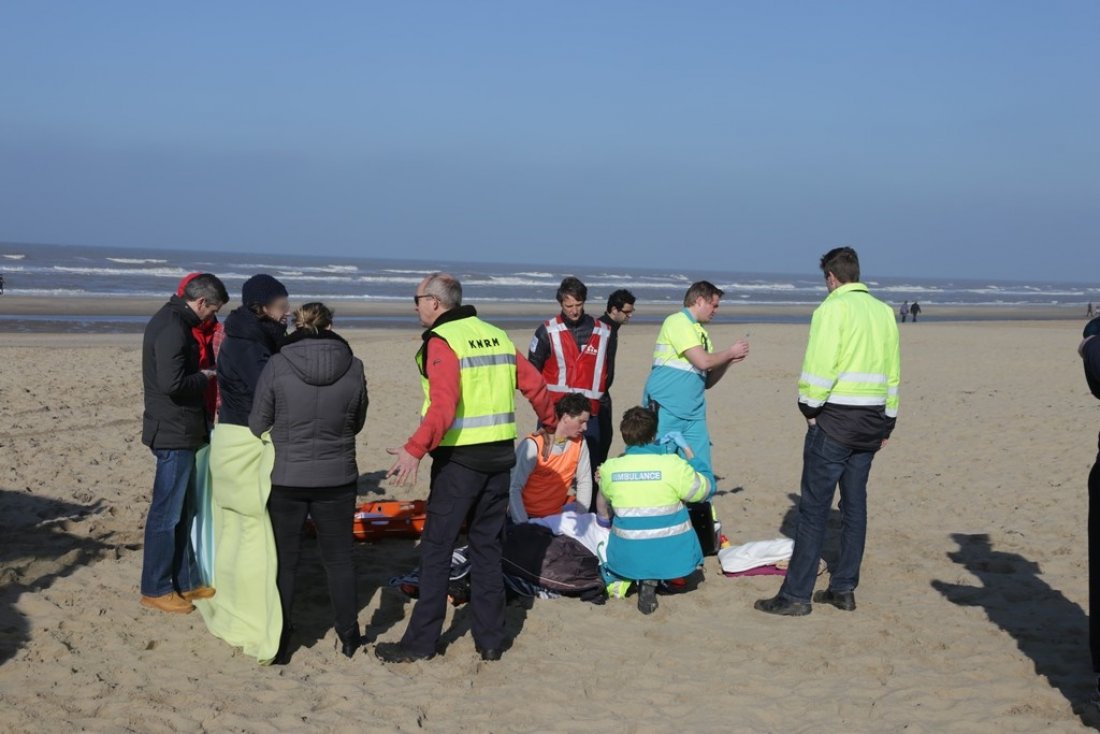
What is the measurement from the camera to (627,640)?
17.9ft

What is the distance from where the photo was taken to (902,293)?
81500 millimetres

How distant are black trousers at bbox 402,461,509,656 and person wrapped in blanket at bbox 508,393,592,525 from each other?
128 centimetres

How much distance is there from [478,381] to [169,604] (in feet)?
7.00

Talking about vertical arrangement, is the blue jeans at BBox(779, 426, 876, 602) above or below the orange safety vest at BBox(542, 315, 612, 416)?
below

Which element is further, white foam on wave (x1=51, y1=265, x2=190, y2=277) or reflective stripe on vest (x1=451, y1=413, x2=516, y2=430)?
white foam on wave (x1=51, y1=265, x2=190, y2=277)

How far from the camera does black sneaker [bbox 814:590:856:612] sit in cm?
589

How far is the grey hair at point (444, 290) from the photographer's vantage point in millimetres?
4922

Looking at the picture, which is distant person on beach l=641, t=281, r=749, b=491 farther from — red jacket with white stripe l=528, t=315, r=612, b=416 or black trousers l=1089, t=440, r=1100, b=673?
black trousers l=1089, t=440, r=1100, b=673

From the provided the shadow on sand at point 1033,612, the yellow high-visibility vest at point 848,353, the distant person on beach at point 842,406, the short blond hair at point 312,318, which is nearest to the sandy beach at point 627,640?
the shadow on sand at point 1033,612

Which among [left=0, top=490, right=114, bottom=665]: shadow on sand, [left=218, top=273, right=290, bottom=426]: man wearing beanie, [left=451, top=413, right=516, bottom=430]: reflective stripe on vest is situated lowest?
[left=0, top=490, right=114, bottom=665]: shadow on sand

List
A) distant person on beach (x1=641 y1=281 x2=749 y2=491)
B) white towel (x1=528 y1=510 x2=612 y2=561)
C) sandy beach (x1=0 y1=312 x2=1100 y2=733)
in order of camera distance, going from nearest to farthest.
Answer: sandy beach (x1=0 y1=312 x2=1100 y2=733)
white towel (x1=528 y1=510 x2=612 y2=561)
distant person on beach (x1=641 y1=281 x2=749 y2=491)

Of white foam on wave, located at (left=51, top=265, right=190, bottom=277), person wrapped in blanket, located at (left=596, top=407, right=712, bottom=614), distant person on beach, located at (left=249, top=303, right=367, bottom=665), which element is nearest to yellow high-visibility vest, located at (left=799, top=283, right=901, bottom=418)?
person wrapped in blanket, located at (left=596, top=407, right=712, bottom=614)

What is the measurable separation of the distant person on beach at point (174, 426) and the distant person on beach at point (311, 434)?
66cm

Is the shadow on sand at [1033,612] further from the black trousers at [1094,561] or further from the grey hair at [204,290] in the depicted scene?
the grey hair at [204,290]
